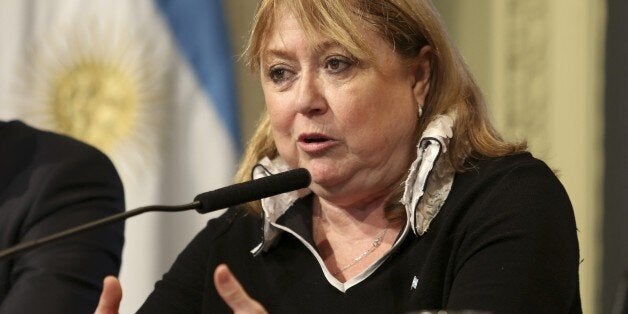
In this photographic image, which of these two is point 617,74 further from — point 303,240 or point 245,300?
point 245,300

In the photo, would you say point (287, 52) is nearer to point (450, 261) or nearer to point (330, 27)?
point (330, 27)

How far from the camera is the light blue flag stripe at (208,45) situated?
11.4 feet

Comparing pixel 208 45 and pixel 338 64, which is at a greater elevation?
pixel 208 45

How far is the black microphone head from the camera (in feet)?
5.56

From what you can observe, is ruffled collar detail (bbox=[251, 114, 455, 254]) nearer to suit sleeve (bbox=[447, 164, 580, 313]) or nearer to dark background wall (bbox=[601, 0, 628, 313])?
suit sleeve (bbox=[447, 164, 580, 313])

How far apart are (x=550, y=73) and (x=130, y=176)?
138 centimetres

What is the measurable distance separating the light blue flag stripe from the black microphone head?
1678 mm

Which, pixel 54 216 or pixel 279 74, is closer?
pixel 279 74

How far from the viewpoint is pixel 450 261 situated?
6.23 feet

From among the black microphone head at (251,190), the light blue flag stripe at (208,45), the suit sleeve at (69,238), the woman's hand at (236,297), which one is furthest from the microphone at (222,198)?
the light blue flag stripe at (208,45)

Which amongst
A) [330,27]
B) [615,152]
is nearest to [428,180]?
[330,27]

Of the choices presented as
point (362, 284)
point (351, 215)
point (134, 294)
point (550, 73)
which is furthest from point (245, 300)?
point (550, 73)

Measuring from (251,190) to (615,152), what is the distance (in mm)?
1863

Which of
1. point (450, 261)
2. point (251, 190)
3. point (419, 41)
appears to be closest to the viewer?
point (251, 190)
